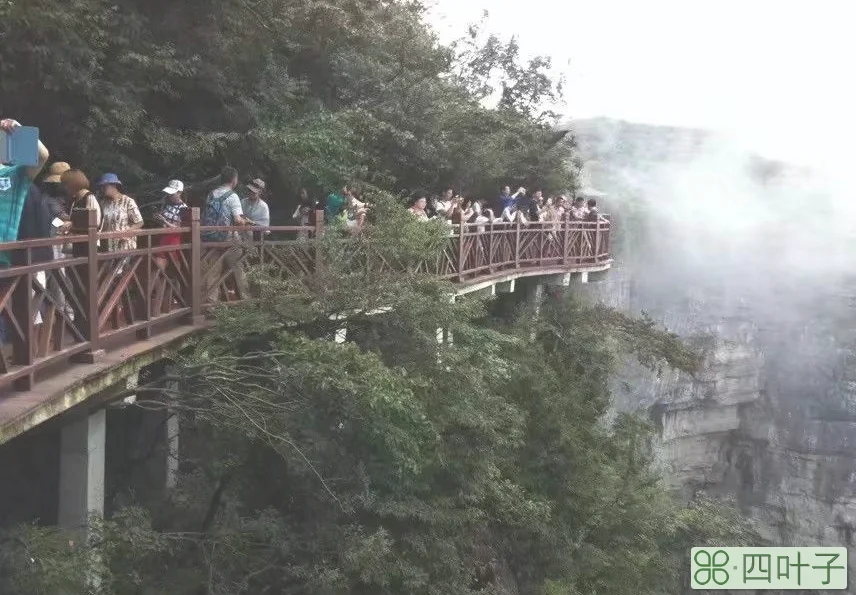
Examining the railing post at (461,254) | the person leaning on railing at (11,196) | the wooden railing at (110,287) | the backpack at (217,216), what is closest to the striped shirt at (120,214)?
the wooden railing at (110,287)

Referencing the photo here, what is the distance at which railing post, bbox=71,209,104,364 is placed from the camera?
558cm

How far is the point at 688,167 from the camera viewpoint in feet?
129

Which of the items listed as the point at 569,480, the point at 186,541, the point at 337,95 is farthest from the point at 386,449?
the point at 337,95

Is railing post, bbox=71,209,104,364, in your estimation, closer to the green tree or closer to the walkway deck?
the walkway deck

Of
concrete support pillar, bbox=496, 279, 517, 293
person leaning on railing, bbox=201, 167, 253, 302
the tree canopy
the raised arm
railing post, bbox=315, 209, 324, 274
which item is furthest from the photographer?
concrete support pillar, bbox=496, 279, 517, 293

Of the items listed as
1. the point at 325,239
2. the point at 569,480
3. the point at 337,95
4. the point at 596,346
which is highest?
the point at 337,95

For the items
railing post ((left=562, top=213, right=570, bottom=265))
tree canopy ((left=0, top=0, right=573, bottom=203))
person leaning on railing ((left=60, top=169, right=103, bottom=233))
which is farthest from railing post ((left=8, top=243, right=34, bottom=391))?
railing post ((left=562, top=213, right=570, bottom=265))

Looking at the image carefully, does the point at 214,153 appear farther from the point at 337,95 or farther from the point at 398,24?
the point at 398,24

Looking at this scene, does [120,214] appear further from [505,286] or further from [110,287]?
[505,286]

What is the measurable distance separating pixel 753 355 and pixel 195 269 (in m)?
27.8

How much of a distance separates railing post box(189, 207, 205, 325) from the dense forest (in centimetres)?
37

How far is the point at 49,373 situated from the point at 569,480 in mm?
8334

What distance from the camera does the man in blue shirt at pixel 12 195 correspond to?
16.8 feet

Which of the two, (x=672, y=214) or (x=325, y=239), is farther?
(x=672, y=214)
